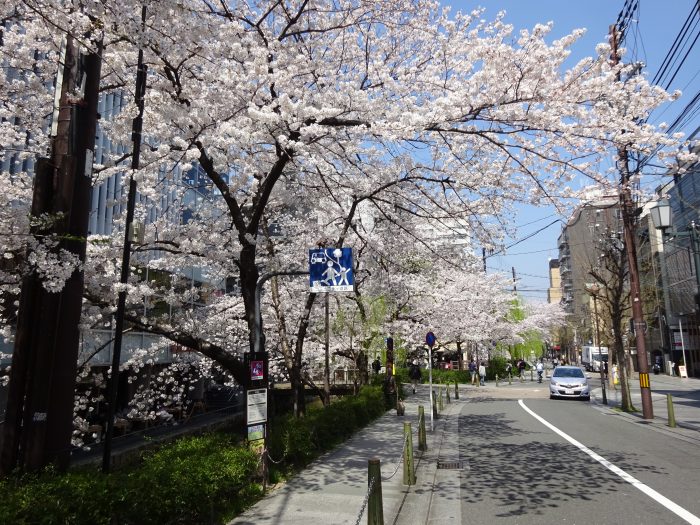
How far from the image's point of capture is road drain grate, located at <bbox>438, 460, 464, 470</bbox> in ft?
31.4

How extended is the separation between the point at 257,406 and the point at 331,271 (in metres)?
2.58

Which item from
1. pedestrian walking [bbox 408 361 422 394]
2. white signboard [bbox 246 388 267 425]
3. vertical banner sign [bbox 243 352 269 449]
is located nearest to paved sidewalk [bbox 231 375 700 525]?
vertical banner sign [bbox 243 352 269 449]

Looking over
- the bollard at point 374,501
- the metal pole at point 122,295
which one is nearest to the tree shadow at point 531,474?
the bollard at point 374,501

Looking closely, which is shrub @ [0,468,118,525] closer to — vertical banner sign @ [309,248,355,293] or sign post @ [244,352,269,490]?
sign post @ [244,352,269,490]

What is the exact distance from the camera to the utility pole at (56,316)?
17.1ft

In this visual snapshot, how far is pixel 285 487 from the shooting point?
780cm

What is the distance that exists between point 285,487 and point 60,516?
418 cm

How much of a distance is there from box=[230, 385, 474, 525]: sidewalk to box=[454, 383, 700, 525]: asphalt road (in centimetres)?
35

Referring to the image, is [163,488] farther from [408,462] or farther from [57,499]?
[408,462]

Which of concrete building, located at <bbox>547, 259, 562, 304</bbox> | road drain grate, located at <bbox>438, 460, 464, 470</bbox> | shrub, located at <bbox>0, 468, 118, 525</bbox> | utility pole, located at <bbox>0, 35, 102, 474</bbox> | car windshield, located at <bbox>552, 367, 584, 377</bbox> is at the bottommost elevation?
road drain grate, located at <bbox>438, 460, 464, 470</bbox>

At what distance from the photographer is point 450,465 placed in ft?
32.0

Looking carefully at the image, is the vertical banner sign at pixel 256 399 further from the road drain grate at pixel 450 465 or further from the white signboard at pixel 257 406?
the road drain grate at pixel 450 465

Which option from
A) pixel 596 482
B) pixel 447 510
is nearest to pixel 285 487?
pixel 447 510

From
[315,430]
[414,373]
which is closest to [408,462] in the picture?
[315,430]
